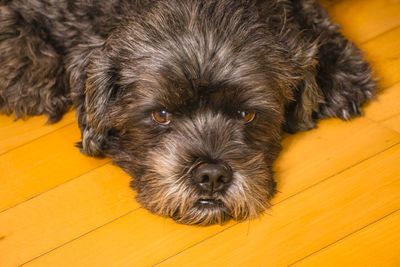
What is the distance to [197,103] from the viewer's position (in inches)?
111

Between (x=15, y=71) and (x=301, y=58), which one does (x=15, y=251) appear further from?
(x=301, y=58)

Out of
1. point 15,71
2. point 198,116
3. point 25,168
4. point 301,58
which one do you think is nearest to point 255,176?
point 198,116

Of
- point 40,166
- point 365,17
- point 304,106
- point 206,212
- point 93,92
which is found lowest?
point 40,166

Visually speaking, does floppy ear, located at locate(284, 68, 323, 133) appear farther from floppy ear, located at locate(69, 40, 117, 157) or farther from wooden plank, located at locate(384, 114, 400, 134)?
floppy ear, located at locate(69, 40, 117, 157)

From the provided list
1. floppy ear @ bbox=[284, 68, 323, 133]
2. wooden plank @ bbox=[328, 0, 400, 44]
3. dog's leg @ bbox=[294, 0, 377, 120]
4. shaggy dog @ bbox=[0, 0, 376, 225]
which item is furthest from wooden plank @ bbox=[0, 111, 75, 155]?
wooden plank @ bbox=[328, 0, 400, 44]

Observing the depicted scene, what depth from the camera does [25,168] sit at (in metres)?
3.35

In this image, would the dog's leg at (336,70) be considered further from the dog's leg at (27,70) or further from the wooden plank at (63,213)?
the dog's leg at (27,70)

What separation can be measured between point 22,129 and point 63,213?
95 centimetres

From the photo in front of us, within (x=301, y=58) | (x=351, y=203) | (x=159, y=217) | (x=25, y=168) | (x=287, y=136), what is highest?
(x=301, y=58)

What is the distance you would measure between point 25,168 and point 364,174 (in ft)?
6.79

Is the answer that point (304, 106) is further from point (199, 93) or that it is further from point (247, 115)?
point (199, 93)

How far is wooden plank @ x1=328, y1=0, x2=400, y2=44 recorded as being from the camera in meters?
4.17

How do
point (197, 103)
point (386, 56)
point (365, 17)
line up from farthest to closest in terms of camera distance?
point (365, 17) → point (386, 56) → point (197, 103)

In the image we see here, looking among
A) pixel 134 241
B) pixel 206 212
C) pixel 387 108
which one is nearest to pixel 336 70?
pixel 387 108
